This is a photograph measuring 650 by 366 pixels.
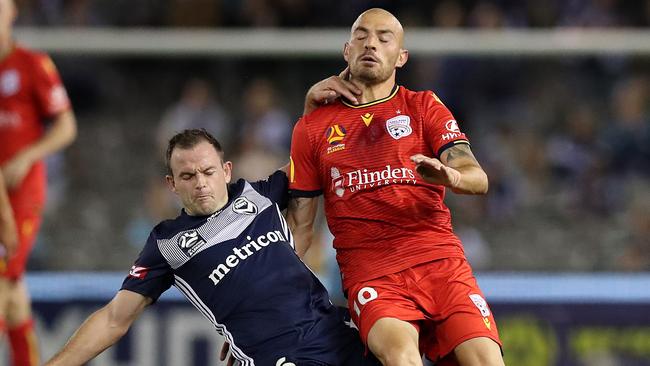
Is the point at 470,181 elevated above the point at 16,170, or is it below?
above

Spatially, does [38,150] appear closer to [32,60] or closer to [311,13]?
[32,60]

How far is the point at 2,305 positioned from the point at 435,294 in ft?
9.48

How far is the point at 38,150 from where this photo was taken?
22.8ft

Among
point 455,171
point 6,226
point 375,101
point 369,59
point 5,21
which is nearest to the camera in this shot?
point 455,171

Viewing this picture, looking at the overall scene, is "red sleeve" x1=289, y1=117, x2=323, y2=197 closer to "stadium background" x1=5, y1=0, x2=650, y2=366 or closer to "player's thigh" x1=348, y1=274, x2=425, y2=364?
"player's thigh" x1=348, y1=274, x2=425, y2=364

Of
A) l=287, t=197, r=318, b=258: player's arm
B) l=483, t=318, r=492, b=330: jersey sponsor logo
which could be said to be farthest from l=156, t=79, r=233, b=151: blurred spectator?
l=483, t=318, r=492, b=330: jersey sponsor logo

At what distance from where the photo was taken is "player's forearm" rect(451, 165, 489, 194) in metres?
4.72

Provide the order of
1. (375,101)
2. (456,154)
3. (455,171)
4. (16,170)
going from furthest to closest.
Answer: (16,170)
(375,101)
(456,154)
(455,171)

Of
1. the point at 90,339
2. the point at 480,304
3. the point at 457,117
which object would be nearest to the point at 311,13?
the point at 457,117

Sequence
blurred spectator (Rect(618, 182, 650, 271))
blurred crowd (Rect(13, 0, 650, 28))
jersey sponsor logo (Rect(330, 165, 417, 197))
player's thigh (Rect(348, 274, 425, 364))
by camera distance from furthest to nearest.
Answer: blurred crowd (Rect(13, 0, 650, 28)) < blurred spectator (Rect(618, 182, 650, 271)) < jersey sponsor logo (Rect(330, 165, 417, 197)) < player's thigh (Rect(348, 274, 425, 364))

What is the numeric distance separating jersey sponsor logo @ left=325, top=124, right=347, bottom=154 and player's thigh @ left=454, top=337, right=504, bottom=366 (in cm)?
103

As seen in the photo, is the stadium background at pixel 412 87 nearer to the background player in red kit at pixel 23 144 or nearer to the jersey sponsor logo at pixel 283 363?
the background player in red kit at pixel 23 144

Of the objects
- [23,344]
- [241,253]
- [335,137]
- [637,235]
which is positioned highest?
[335,137]

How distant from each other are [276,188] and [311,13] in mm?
7153
